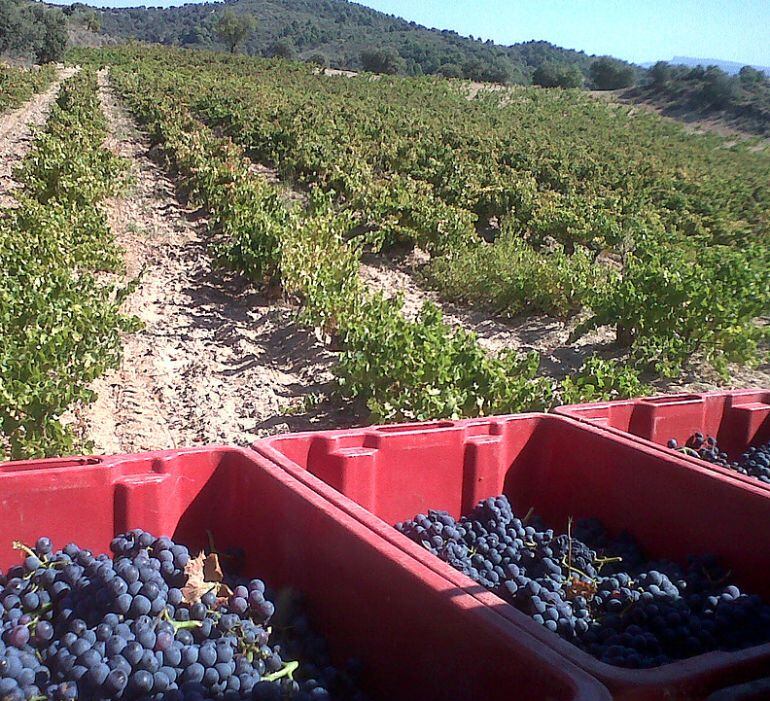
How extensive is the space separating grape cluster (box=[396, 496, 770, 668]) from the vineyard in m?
2.20

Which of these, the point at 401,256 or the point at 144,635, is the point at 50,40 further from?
the point at 144,635

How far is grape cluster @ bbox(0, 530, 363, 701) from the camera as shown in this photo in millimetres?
1365

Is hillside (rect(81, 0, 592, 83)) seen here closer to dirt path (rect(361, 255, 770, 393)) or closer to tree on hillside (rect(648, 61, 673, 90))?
tree on hillside (rect(648, 61, 673, 90))

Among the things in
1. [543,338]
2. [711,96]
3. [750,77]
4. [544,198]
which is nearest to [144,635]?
[543,338]

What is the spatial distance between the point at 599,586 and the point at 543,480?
0.58 metres

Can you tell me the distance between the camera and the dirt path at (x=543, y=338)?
6082mm

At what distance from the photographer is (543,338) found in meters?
7.20

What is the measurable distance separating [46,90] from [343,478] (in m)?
33.1

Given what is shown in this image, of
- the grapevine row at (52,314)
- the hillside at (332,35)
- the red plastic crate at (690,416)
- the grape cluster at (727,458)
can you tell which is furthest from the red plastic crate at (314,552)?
the hillside at (332,35)

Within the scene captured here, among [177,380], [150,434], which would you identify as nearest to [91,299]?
[177,380]

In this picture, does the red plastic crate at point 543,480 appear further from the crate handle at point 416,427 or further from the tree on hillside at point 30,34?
the tree on hillside at point 30,34

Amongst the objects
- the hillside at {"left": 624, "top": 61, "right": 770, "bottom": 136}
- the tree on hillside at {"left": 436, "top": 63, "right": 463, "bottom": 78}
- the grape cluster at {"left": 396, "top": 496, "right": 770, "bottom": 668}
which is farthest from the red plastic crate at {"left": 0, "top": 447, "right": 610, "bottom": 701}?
the tree on hillside at {"left": 436, "top": 63, "right": 463, "bottom": 78}

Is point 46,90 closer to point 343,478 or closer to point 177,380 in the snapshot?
point 177,380

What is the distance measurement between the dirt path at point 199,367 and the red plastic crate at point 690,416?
8.55ft
